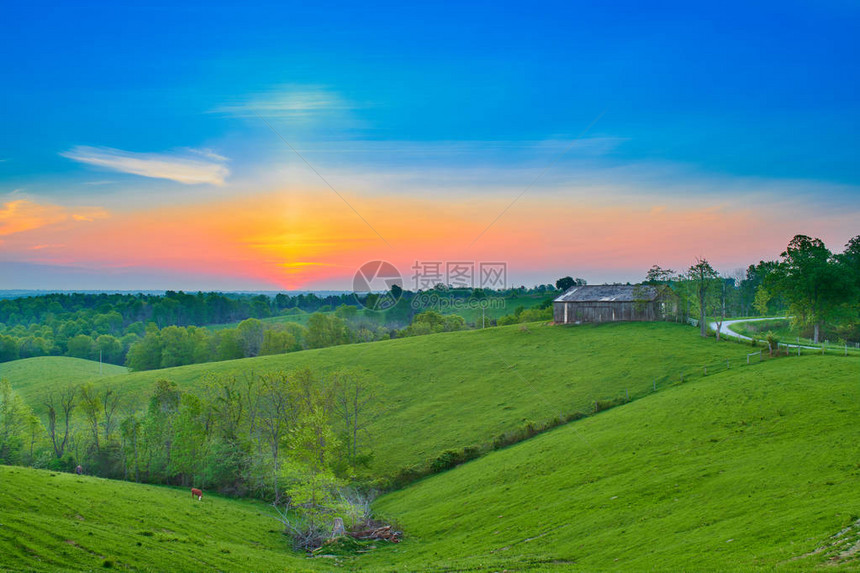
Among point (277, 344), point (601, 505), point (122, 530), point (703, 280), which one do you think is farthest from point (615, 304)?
point (277, 344)

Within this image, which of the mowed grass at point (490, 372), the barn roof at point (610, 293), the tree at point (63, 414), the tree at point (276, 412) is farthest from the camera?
the barn roof at point (610, 293)

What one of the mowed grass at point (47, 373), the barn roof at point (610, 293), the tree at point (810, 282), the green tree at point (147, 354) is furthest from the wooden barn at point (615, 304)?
A: the green tree at point (147, 354)

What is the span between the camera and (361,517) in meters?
38.9

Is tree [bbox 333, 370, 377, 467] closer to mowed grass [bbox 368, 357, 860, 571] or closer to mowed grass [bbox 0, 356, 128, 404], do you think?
mowed grass [bbox 368, 357, 860, 571]

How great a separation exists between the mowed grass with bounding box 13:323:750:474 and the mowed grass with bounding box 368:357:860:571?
198 inches

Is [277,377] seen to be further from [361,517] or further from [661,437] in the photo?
[661,437]

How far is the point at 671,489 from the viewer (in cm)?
2961

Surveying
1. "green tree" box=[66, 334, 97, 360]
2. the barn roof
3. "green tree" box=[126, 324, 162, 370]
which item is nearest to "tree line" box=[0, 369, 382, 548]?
the barn roof

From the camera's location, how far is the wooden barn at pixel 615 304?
3086 inches

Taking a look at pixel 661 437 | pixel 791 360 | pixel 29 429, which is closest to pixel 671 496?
pixel 661 437

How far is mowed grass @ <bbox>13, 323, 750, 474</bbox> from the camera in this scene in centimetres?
5425

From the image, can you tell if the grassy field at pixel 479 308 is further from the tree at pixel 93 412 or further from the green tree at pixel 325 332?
the tree at pixel 93 412

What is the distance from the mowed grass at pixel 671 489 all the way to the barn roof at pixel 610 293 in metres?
30.4

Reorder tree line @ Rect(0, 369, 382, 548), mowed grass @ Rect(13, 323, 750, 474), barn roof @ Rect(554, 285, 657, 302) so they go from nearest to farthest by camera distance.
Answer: tree line @ Rect(0, 369, 382, 548) → mowed grass @ Rect(13, 323, 750, 474) → barn roof @ Rect(554, 285, 657, 302)
